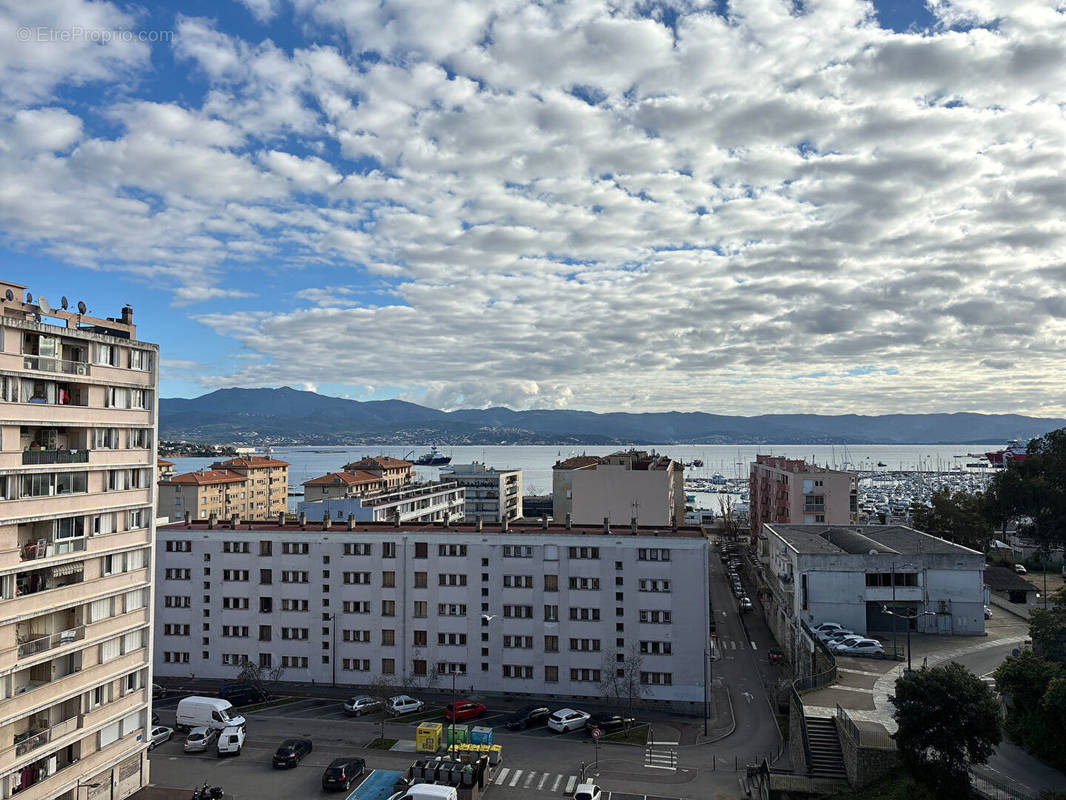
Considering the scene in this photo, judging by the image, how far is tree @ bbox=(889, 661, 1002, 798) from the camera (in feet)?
104

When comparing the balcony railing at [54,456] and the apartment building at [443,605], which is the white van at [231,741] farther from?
the balcony railing at [54,456]

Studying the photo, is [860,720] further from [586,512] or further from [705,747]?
[586,512]

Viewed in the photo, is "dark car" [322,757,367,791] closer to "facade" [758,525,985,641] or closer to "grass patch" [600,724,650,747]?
"grass patch" [600,724,650,747]

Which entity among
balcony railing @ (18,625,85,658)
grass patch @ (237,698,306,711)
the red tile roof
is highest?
the red tile roof

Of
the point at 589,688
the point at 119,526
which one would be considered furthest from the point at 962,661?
the point at 119,526

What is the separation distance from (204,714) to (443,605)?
18.1 metres

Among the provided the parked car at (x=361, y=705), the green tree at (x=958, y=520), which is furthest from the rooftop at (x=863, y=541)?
the parked car at (x=361, y=705)

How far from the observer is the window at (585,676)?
55.0 m

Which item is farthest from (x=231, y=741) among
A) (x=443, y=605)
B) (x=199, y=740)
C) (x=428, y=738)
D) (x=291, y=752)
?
(x=443, y=605)

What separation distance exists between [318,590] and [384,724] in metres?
13.7

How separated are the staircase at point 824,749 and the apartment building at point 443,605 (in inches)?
527

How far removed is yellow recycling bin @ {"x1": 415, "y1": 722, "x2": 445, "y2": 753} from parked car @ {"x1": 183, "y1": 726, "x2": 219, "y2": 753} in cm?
1354

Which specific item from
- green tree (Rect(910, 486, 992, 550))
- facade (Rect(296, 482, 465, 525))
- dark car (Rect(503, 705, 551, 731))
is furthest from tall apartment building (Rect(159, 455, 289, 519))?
green tree (Rect(910, 486, 992, 550))

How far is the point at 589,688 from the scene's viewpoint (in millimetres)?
54844
